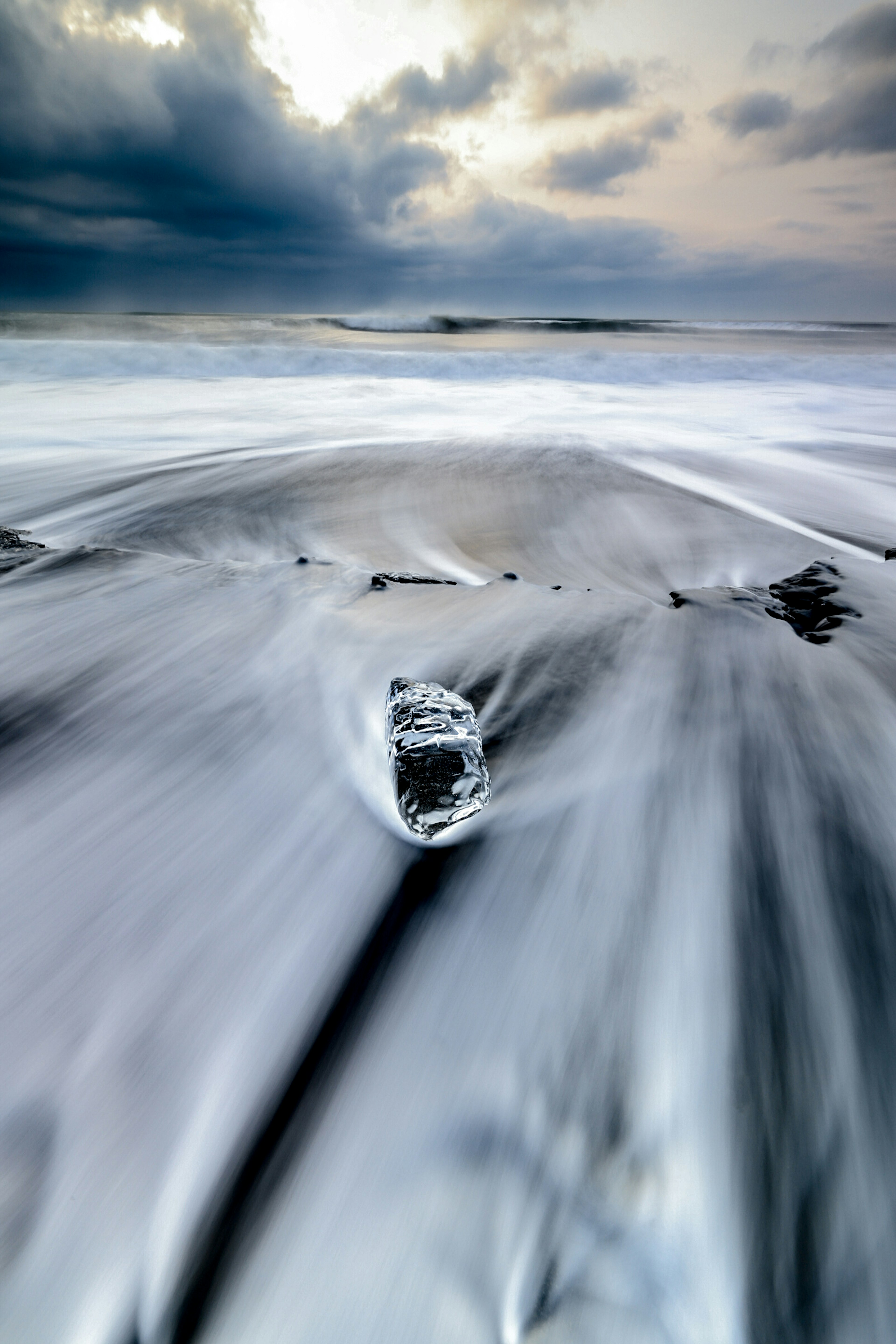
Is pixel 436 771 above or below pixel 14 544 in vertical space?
above

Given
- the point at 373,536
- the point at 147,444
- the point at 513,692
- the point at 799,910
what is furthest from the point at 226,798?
the point at 147,444

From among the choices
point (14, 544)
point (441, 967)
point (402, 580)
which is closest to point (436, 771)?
point (441, 967)

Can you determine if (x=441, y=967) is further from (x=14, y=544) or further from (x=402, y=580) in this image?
(x=14, y=544)

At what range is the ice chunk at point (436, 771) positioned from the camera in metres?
1.17

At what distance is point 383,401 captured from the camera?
7.48 m

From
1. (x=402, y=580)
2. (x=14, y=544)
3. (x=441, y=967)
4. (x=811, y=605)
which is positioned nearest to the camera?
(x=441, y=967)

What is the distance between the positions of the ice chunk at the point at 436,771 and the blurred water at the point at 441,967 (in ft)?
0.17

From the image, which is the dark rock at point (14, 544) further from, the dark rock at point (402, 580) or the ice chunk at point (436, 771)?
the ice chunk at point (436, 771)

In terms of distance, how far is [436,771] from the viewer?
46.4 inches

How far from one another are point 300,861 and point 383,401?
7.27 metres

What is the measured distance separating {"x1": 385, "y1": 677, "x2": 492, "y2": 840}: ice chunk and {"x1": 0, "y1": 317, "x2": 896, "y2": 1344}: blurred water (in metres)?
0.05

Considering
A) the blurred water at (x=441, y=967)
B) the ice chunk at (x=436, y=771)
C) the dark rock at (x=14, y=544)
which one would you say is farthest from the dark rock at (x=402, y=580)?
the dark rock at (x=14, y=544)

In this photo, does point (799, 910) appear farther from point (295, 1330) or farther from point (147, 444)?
point (147, 444)

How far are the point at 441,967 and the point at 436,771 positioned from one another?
13.4 inches
